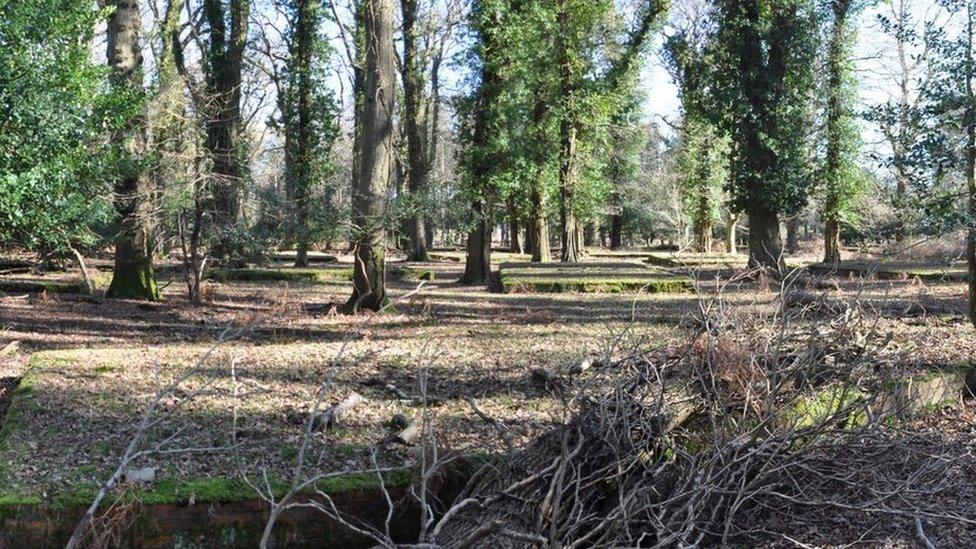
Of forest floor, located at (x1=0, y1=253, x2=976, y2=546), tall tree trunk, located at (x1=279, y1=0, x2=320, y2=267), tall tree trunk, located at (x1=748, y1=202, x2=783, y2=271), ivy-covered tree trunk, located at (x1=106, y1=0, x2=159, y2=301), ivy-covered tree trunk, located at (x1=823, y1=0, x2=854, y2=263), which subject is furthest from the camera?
tall tree trunk, located at (x1=279, y1=0, x2=320, y2=267)

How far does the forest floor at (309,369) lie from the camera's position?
18.9ft

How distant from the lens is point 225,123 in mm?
16938

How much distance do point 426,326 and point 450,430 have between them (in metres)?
5.36

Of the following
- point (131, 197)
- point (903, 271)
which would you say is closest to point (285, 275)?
point (131, 197)

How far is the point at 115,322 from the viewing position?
488 inches

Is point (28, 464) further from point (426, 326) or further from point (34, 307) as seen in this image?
point (34, 307)

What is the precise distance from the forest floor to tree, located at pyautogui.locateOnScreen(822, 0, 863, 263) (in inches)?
301

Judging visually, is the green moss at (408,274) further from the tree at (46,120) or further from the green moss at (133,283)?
the tree at (46,120)

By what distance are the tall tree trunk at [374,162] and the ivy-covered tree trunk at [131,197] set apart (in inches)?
141

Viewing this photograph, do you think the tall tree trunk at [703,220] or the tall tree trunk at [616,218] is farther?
the tall tree trunk at [616,218]

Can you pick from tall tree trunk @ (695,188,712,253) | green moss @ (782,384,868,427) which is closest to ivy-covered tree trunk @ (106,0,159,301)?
green moss @ (782,384,868,427)

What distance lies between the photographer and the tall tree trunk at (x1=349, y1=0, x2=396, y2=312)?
42.1 ft

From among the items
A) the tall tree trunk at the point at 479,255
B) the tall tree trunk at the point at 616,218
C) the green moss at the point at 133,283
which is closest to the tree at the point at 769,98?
the tall tree trunk at the point at 479,255

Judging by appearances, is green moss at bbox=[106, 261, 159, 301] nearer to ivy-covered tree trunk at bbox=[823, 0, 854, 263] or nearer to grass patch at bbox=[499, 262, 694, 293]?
grass patch at bbox=[499, 262, 694, 293]
